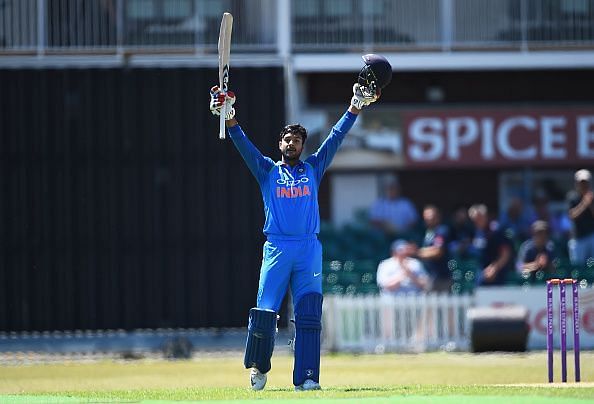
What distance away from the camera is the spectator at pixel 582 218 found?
1944 centimetres

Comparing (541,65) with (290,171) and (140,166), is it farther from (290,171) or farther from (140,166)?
(290,171)

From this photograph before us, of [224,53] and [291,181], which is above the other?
[224,53]

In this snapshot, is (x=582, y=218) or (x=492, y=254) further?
(x=582, y=218)


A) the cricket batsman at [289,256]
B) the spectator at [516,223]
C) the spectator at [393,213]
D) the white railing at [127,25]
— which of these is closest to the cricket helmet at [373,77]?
the cricket batsman at [289,256]

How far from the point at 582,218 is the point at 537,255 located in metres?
0.91

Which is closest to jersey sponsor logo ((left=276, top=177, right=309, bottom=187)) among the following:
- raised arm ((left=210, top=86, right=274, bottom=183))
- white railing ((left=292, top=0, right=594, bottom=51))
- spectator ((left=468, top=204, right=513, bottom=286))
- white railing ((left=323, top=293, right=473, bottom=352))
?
raised arm ((left=210, top=86, right=274, bottom=183))

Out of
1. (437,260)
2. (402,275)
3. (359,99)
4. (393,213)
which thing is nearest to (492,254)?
(437,260)

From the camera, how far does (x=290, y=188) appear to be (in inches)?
426

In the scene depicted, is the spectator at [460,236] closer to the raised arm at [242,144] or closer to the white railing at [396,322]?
the white railing at [396,322]

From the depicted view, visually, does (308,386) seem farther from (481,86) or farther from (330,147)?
(481,86)

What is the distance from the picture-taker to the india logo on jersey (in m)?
10.8

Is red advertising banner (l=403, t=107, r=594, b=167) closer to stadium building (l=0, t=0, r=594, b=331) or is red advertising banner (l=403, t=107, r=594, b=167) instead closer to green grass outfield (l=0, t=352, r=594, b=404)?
stadium building (l=0, t=0, r=594, b=331)

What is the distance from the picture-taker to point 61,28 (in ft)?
70.8

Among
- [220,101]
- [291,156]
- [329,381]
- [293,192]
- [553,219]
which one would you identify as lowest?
[329,381]
